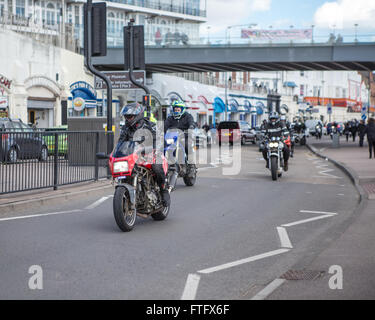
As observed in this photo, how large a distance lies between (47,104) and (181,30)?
38.4 ft

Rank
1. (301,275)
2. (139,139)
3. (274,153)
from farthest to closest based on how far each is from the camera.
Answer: (274,153) < (139,139) < (301,275)

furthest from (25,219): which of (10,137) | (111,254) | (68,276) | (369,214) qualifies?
(369,214)

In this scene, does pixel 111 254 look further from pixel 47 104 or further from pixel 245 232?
pixel 47 104

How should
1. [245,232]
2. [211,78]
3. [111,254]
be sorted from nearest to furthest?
1. [111,254]
2. [245,232]
3. [211,78]

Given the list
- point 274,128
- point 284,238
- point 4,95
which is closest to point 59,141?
point 284,238

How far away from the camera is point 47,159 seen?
12.3m

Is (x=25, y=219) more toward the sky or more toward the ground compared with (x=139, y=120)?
more toward the ground

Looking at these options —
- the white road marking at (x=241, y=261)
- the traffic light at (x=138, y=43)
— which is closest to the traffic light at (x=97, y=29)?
the traffic light at (x=138, y=43)

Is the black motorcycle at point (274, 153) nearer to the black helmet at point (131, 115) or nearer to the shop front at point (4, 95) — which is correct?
the black helmet at point (131, 115)

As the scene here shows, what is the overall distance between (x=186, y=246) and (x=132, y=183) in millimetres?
1417

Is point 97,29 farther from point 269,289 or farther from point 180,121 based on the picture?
point 269,289

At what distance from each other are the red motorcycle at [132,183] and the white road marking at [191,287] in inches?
96.0

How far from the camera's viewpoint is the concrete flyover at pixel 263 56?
39.9 metres

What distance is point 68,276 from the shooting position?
238 inches
